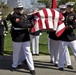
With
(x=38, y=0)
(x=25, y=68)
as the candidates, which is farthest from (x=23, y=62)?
(x=38, y=0)

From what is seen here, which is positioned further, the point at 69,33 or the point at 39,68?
the point at 39,68

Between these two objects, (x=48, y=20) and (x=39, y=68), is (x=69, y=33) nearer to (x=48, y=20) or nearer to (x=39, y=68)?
(x=48, y=20)

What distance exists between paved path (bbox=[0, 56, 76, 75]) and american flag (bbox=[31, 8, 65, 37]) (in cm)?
114

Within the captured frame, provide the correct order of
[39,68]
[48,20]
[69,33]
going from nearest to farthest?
[48,20], [69,33], [39,68]

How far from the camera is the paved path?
888 centimetres

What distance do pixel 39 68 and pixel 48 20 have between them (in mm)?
1580

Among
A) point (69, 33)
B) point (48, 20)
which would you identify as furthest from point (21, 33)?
point (69, 33)

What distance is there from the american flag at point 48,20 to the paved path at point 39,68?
3.76ft

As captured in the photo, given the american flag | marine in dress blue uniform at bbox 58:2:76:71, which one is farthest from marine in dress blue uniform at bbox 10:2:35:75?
marine in dress blue uniform at bbox 58:2:76:71

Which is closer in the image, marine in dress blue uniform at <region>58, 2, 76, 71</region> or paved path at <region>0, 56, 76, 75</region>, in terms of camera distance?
marine in dress blue uniform at <region>58, 2, 76, 71</region>

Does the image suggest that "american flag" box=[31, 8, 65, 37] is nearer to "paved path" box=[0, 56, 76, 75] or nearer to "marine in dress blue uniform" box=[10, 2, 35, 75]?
"marine in dress blue uniform" box=[10, 2, 35, 75]

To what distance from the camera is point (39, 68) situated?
31.1ft

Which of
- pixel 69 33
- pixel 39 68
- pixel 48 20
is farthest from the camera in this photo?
pixel 39 68

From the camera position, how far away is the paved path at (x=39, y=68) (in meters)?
8.88
